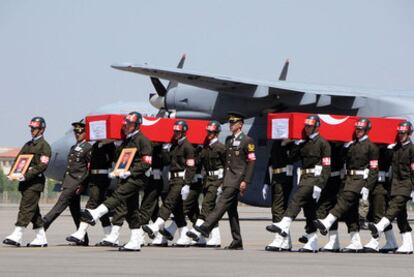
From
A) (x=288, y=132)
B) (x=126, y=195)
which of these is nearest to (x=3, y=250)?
(x=126, y=195)

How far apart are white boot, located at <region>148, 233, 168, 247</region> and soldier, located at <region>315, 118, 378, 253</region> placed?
3.34m

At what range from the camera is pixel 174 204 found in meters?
21.7

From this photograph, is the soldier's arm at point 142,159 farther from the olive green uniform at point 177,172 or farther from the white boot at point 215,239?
the white boot at point 215,239

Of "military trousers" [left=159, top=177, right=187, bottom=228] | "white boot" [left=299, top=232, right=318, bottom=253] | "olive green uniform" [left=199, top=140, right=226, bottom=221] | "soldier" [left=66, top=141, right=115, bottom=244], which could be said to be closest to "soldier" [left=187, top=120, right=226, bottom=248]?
"olive green uniform" [left=199, top=140, right=226, bottom=221]

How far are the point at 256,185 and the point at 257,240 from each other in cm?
1076

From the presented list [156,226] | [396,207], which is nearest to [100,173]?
[156,226]

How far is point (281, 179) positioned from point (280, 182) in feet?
0.18

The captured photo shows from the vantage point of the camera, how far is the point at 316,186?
2003 centimetres

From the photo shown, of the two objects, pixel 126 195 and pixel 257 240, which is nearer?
pixel 126 195

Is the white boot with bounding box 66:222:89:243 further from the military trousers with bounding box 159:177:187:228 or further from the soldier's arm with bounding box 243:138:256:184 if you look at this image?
the soldier's arm with bounding box 243:138:256:184

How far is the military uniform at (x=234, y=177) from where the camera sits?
20.5m

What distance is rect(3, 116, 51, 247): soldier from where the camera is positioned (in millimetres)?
20438

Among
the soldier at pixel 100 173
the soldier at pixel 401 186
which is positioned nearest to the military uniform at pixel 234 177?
the soldier at pixel 100 173

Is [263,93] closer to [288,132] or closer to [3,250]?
[288,132]
